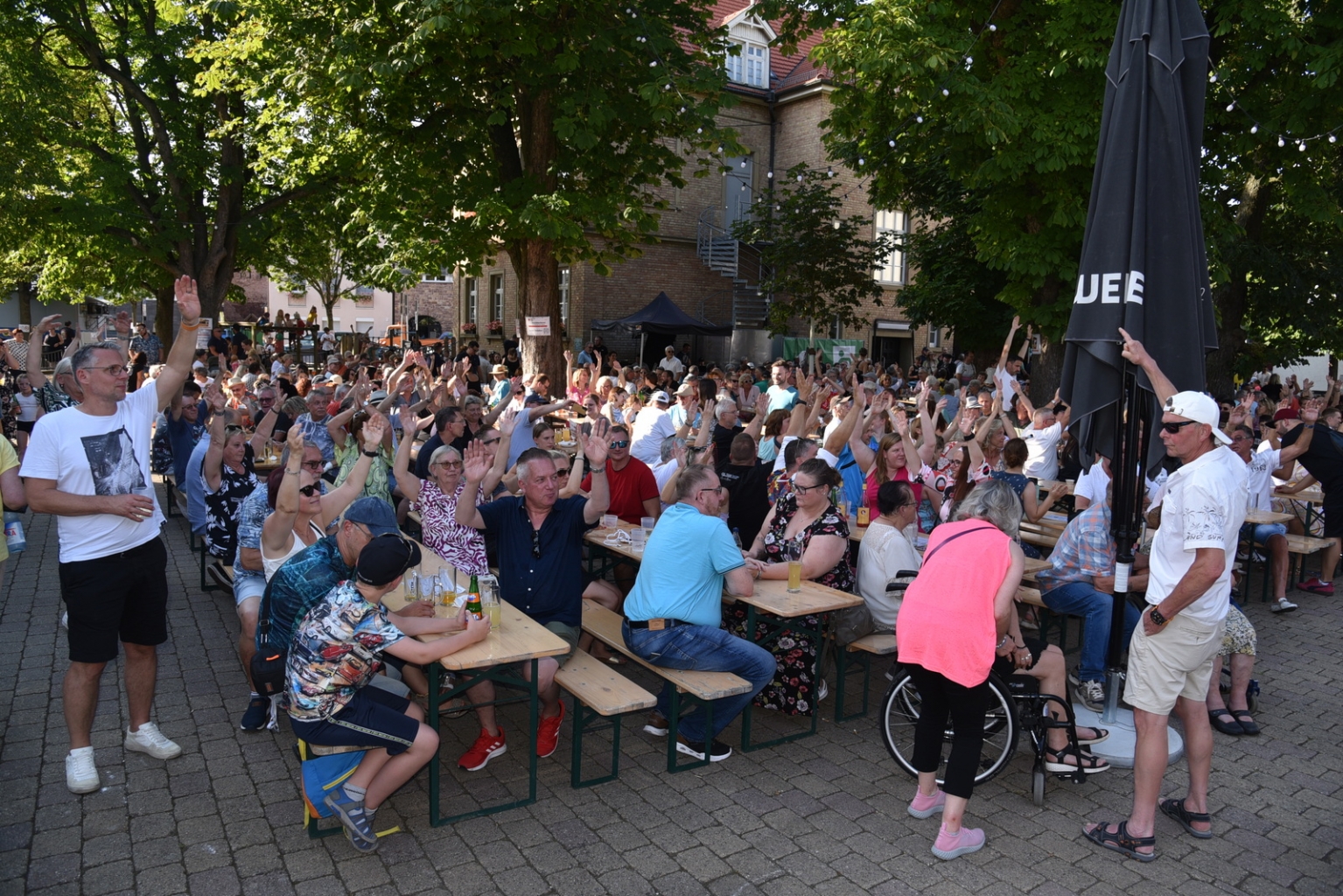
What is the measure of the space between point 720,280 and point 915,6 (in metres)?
18.9

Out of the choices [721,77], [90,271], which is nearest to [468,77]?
[721,77]

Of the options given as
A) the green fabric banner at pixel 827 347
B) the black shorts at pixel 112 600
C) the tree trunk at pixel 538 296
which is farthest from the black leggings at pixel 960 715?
the green fabric banner at pixel 827 347

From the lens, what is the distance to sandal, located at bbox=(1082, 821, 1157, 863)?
4.12m

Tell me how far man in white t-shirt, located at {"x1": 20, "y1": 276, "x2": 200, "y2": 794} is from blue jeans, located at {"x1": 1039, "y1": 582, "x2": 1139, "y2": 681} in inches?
199

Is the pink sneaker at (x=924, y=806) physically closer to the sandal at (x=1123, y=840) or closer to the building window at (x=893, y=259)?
the sandal at (x=1123, y=840)

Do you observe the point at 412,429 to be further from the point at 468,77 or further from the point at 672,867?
the point at 468,77

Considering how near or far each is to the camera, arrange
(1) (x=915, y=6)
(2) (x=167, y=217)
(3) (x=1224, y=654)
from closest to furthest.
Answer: (3) (x=1224, y=654) → (1) (x=915, y=6) → (2) (x=167, y=217)

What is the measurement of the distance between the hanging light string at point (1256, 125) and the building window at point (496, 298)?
24.3 metres

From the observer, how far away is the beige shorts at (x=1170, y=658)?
409 centimetres

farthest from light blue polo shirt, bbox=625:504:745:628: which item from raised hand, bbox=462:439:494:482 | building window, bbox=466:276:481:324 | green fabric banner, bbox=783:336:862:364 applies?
building window, bbox=466:276:481:324

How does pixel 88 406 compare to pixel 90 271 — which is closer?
pixel 88 406

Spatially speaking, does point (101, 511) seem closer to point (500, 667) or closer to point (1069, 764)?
point (500, 667)

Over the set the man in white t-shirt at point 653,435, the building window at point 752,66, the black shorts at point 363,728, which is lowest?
the black shorts at point 363,728

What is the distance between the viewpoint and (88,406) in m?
4.40
